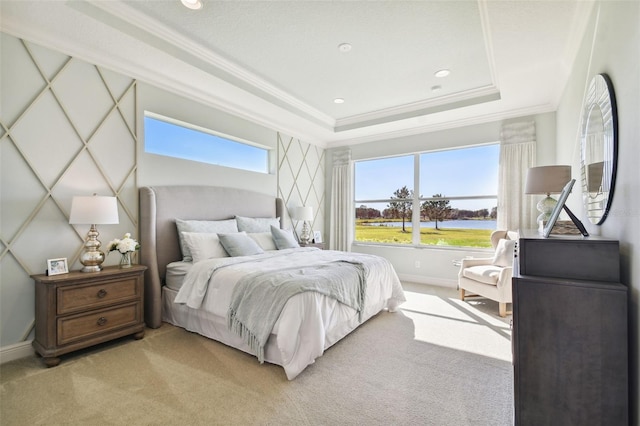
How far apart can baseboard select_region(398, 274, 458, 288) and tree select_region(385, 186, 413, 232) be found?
2.80 feet

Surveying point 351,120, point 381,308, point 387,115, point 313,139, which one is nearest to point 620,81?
point 381,308

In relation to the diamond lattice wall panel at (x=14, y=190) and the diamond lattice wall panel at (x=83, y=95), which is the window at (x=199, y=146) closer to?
the diamond lattice wall panel at (x=83, y=95)

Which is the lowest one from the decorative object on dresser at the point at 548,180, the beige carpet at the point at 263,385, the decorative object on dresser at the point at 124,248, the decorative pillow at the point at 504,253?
the beige carpet at the point at 263,385

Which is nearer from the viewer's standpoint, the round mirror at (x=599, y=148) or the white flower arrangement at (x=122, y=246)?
the round mirror at (x=599, y=148)

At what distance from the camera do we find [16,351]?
2342 millimetres

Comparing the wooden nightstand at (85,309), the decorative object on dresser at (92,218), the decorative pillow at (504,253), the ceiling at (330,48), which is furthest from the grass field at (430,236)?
the decorative object on dresser at (92,218)

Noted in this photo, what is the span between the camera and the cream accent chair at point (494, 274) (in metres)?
3.30

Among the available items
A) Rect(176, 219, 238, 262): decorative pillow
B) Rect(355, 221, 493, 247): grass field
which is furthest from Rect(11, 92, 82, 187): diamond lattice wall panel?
Rect(355, 221, 493, 247): grass field

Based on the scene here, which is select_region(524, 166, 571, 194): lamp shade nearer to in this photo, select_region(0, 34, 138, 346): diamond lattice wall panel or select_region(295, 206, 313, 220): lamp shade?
select_region(295, 206, 313, 220): lamp shade

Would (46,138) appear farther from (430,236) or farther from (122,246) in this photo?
(430,236)

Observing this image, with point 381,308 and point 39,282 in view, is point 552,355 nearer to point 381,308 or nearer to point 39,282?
point 381,308

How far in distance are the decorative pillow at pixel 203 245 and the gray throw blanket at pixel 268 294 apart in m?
0.91

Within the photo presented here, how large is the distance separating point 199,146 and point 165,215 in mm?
1092

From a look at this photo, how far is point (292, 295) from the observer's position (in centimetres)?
216
